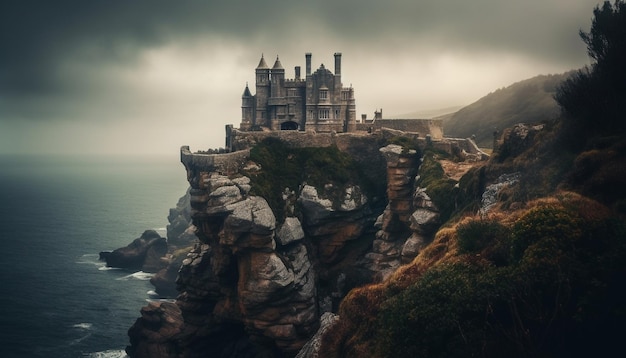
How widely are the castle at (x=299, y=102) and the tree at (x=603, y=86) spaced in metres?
44.7

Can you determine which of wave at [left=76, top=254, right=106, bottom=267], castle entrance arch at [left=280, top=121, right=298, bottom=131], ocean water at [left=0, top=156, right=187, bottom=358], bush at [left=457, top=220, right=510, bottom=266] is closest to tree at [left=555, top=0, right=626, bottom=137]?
bush at [left=457, top=220, right=510, bottom=266]

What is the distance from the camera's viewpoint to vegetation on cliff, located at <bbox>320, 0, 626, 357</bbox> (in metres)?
19.5

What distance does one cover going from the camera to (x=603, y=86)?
35.2m

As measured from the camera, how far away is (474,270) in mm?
24859

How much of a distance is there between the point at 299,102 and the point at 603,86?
5419 cm

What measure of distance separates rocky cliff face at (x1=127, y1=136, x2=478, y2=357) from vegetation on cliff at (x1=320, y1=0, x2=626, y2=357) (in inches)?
1021

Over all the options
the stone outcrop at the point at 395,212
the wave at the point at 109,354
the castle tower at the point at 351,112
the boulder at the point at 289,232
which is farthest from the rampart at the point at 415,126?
the wave at the point at 109,354

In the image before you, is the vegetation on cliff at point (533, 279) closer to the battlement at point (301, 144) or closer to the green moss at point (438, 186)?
the green moss at point (438, 186)

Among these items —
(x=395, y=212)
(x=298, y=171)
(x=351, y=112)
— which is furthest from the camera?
(x=351, y=112)

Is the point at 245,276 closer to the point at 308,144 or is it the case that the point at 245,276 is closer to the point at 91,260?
the point at 308,144

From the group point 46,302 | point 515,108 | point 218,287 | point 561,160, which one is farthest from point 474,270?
point 515,108

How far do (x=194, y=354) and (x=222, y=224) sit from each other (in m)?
21.3

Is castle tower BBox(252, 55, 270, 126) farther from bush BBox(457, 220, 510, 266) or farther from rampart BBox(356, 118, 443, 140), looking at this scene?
bush BBox(457, 220, 510, 266)

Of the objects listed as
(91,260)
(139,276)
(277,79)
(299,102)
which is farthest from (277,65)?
(91,260)
